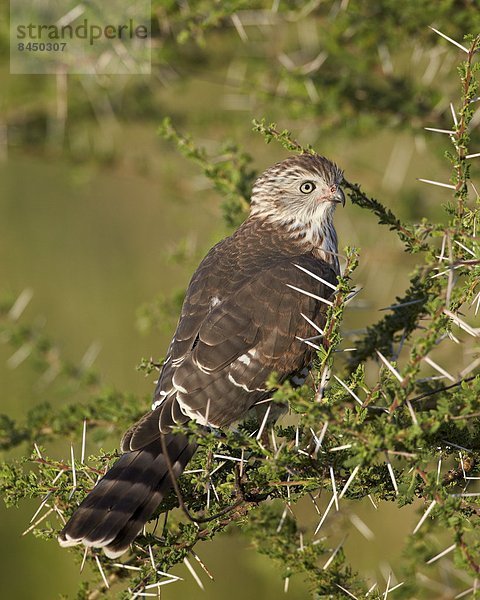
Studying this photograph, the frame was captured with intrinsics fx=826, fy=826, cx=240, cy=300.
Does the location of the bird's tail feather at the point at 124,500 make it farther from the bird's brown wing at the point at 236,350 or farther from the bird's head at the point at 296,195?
the bird's head at the point at 296,195

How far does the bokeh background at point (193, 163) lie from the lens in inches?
181

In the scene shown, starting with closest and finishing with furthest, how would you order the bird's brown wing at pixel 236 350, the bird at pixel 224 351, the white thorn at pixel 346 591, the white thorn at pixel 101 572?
the white thorn at pixel 346 591 < the white thorn at pixel 101 572 < the bird at pixel 224 351 < the bird's brown wing at pixel 236 350

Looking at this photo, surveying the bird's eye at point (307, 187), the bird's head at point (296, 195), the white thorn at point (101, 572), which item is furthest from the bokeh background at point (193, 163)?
the white thorn at point (101, 572)

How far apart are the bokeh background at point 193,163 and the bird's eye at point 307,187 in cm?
48

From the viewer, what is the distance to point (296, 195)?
4613 mm

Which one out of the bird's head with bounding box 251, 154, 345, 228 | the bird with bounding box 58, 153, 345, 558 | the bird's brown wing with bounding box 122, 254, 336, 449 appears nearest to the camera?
the bird with bounding box 58, 153, 345, 558

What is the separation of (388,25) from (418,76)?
3133mm

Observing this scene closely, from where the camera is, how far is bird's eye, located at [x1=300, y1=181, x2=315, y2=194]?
4.55m

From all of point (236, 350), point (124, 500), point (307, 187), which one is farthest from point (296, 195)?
point (124, 500)

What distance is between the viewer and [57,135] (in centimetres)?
620

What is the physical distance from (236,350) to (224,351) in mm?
53

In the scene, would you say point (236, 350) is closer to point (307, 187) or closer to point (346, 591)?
point (346, 591)

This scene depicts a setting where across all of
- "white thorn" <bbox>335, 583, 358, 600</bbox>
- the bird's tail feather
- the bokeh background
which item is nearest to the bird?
the bird's tail feather

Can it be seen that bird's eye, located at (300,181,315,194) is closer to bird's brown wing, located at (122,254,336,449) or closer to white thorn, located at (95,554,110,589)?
bird's brown wing, located at (122,254,336,449)
